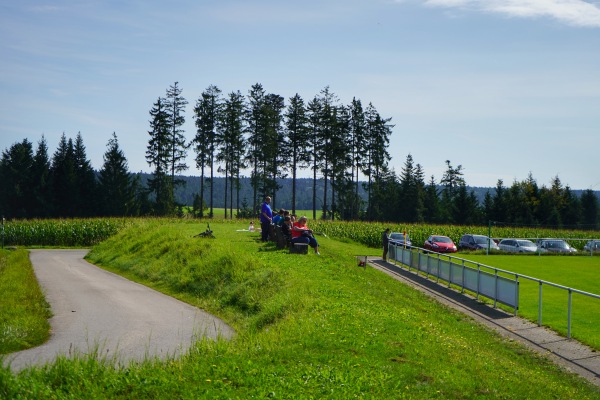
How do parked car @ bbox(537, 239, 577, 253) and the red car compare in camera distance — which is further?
parked car @ bbox(537, 239, 577, 253)

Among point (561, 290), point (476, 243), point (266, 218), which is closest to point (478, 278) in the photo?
point (561, 290)

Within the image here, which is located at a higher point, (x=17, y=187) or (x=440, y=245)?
(x=17, y=187)

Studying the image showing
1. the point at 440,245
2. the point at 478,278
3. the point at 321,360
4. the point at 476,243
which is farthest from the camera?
the point at 476,243

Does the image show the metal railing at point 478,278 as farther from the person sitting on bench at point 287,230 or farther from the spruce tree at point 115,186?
the spruce tree at point 115,186

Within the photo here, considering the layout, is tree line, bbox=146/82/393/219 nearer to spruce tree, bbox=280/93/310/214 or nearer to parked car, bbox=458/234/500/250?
spruce tree, bbox=280/93/310/214

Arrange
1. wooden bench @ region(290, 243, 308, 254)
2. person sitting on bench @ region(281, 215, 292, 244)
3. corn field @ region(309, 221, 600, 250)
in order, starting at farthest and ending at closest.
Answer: corn field @ region(309, 221, 600, 250), person sitting on bench @ region(281, 215, 292, 244), wooden bench @ region(290, 243, 308, 254)

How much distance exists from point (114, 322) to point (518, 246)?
126 feet

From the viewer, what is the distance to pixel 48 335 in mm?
14273

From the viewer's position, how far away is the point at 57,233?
4866cm

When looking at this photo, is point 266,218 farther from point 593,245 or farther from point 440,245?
point 593,245

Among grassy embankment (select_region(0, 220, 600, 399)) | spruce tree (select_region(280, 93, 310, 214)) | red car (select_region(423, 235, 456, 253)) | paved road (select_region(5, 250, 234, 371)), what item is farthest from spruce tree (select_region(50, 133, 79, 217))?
grassy embankment (select_region(0, 220, 600, 399))

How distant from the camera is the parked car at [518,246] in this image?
4779cm

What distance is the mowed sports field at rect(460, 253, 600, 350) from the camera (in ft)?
57.8

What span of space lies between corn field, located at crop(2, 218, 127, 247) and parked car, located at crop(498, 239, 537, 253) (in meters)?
28.7
